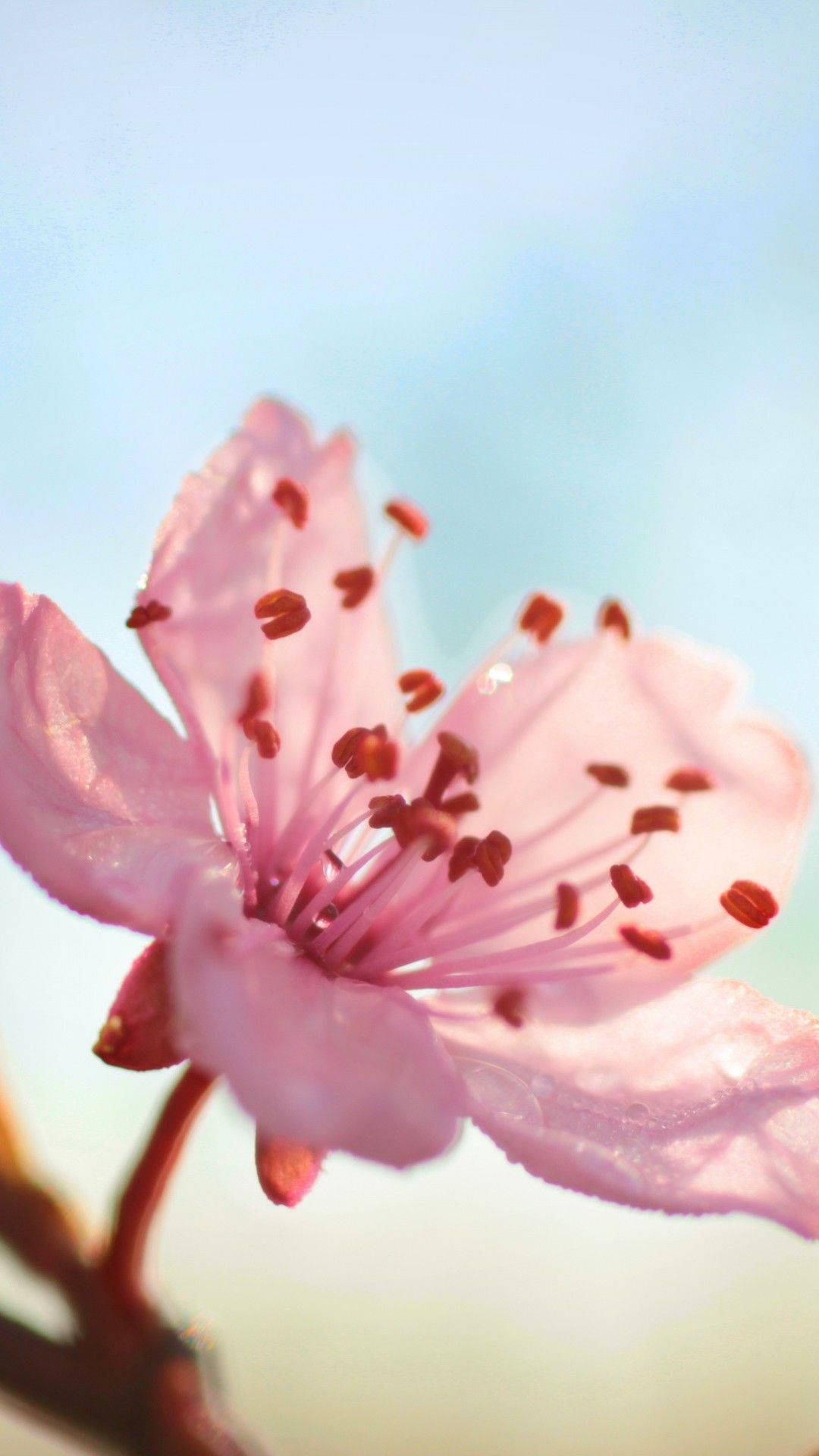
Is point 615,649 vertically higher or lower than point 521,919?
higher

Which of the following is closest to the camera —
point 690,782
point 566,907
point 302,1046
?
point 302,1046

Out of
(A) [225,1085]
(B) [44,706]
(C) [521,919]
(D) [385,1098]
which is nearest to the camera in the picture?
(A) [225,1085]

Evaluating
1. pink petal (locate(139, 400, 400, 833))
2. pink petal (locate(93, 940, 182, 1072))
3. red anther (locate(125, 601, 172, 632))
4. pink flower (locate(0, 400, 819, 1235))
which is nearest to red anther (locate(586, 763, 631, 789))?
pink flower (locate(0, 400, 819, 1235))

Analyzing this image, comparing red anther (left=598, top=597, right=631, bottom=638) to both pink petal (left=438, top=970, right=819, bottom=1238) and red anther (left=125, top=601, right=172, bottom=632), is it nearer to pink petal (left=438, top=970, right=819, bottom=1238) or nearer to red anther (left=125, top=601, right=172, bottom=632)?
pink petal (left=438, top=970, right=819, bottom=1238)

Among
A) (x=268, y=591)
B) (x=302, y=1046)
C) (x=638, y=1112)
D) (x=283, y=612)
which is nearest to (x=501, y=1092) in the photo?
(x=638, y=1112)

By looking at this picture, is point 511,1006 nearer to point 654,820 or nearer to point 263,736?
point 654,820

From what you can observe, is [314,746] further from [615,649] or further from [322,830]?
[615,649]

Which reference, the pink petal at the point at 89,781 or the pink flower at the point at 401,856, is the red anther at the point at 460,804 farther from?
the pink petal at the point at 89,781

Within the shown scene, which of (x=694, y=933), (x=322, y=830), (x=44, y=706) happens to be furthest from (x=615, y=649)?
(x=44, y=706)
